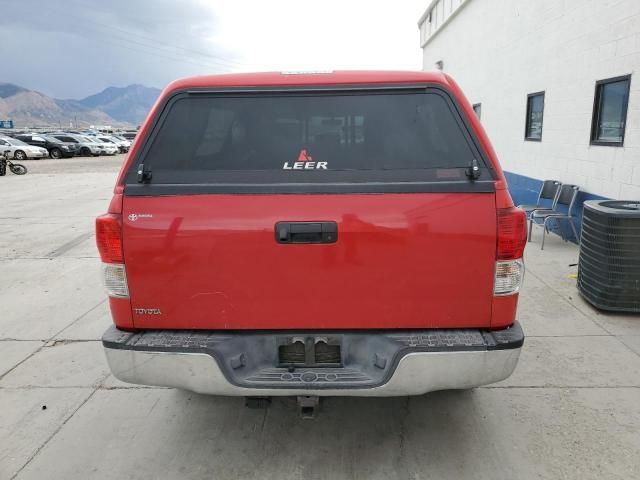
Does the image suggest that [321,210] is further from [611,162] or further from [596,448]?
[611,162]

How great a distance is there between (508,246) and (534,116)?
8844 millimetres

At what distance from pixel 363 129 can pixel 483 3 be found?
40.7 feet

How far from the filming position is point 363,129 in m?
2.73

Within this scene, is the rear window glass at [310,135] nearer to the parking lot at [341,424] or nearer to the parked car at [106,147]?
the parking lot at [341,424]

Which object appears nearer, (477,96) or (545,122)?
(545,122)

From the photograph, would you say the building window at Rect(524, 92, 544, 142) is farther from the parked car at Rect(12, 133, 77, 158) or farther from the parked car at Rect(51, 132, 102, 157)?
the parked car at Rect(51, 132, 102, 157)

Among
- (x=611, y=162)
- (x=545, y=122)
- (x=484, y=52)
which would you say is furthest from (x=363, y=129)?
(x=484, y=52)

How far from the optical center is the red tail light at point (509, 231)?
2457mm

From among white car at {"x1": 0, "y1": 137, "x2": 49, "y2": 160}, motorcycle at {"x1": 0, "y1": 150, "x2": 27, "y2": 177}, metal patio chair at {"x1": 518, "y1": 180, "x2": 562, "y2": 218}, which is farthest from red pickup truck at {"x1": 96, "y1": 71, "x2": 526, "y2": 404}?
white car at {"x1": 0, "y1": 137, "x2": 49, "y2": 160}

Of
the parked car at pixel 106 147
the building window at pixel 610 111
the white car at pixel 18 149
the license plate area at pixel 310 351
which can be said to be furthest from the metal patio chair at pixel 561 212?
the parked car at pixel 106 147

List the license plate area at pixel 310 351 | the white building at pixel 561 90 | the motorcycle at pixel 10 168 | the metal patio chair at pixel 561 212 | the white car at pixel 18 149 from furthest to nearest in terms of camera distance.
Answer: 1. the white car at pixel 18 149
2. the motorcycle at pixel 10 168
3. the metal patio chair at pixel 561 212
4. the white building at pixel 561 90
5. the license plate area at pixel 310 351

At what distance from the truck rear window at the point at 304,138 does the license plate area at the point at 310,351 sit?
828mm

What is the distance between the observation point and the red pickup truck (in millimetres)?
2467

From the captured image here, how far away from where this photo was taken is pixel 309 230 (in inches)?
97.3
